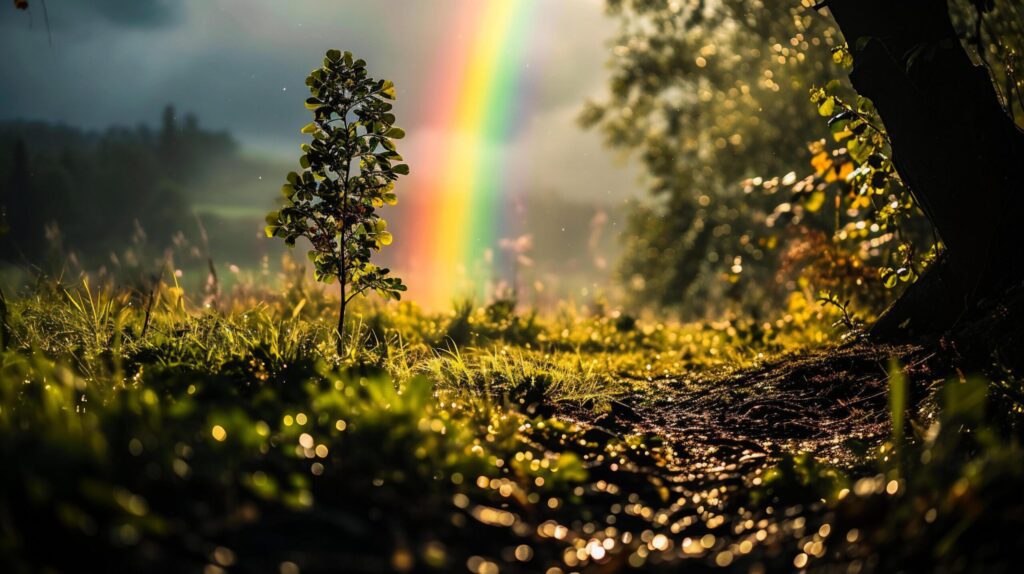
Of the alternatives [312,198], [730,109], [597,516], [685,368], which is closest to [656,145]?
[730,109]

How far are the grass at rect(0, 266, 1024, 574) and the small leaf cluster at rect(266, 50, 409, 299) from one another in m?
0.85

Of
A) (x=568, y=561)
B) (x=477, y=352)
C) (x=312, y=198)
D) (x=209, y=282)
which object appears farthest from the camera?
(x=209, y=282)

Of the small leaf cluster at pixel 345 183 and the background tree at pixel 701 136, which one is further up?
the background tree at pixel 701 136

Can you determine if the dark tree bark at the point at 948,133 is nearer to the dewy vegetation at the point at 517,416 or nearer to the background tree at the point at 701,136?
the dewy vegetation at the point at 517,416

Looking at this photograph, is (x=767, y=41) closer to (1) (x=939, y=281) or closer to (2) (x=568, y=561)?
(1) (x=939, y=281)

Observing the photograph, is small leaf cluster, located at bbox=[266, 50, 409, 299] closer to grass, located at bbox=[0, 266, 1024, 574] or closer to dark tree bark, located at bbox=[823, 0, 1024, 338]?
grass, located at bbox=[0, 266, 1024, 574]

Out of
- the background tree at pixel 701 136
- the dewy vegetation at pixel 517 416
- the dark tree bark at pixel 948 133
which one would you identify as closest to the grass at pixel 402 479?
the dewy vegetation at pixel 517 416

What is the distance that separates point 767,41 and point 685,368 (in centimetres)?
1226

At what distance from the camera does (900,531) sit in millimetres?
2340

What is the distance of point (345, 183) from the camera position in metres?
5.34

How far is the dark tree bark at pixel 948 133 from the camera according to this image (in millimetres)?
4941

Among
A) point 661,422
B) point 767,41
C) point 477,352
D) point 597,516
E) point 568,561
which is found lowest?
point 568,561

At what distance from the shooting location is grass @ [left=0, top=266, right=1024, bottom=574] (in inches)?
80.8

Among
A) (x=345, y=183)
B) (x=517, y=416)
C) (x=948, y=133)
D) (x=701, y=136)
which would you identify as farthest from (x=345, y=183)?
(x=701, y=136)
